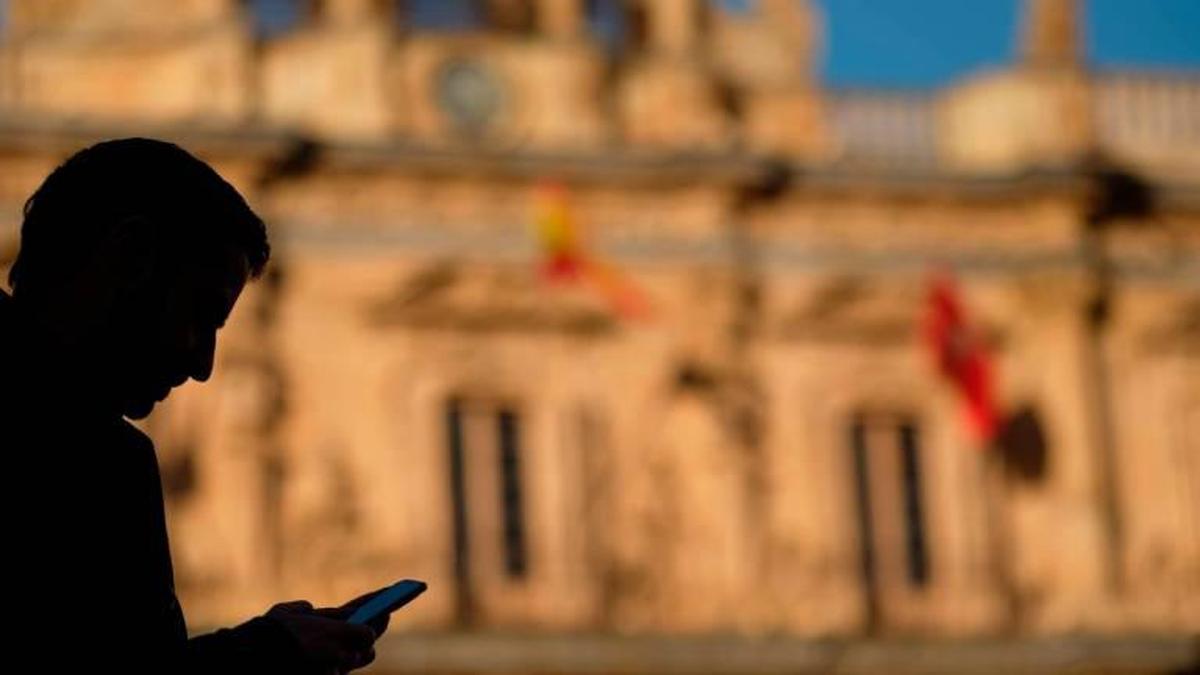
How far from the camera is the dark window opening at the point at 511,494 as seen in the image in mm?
28703

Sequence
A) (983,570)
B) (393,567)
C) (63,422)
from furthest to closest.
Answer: (983,570) → (393,567) → (63,422)

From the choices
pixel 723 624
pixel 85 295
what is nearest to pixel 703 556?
pixel 723 624

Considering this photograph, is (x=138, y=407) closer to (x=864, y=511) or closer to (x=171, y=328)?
(x=171, y=328)

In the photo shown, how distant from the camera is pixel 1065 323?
98.7 feet

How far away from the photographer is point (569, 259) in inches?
1137

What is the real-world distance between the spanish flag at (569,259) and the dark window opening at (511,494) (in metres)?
1.17

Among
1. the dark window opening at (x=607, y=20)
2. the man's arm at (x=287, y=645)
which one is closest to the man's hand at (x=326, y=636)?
the man's arm at (x=287, y=645)

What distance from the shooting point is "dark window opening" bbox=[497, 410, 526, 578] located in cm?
2870

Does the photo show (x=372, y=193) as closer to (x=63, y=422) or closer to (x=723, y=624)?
(x=723, y=624)

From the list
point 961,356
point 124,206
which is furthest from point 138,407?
point 961,356

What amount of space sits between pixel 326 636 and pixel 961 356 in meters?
26.7

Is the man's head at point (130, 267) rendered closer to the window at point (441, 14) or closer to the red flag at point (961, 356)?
the red flag at point (961, 356)

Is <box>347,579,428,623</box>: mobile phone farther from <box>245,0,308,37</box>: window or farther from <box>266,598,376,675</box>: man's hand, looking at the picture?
<box>245,0,308,37</box>: window

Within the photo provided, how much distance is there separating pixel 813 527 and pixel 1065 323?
2.70 meters
